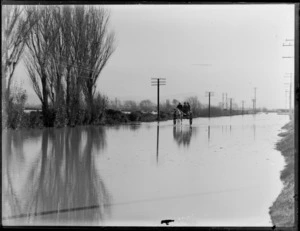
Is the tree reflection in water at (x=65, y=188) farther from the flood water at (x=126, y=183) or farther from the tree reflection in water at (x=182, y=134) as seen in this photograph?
the tree reflection in water at (x=182, y=134)

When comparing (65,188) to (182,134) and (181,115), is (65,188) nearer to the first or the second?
(181,115)

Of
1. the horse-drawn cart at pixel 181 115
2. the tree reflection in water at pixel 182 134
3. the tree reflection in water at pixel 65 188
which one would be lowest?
the tree reflection in water at pixel 65 188

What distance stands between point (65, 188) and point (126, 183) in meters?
1.07

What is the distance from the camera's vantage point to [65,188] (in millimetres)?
5871

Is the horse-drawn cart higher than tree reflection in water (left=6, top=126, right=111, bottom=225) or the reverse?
higher

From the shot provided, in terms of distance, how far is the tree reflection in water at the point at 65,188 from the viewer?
450 centimetres

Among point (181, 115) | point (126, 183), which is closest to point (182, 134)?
point (181, 115)

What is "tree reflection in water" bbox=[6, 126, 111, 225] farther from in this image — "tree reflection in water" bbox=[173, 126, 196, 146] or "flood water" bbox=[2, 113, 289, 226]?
"tree reflection in water" bbox=[173, 126, 196, 146]

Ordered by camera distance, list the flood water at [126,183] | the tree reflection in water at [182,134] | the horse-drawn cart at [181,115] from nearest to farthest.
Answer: the flood water at [126,183]
the horse-drawn cart at [181,115]
the tree reflection in water at [182,134]

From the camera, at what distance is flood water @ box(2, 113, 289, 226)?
4.44m

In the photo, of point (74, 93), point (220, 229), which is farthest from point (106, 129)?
point (220, 229)

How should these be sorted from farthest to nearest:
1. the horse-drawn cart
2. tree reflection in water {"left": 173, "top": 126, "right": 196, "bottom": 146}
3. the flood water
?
tree reflection in water {"left": 173, "top": 126, "right": 196, "bottom": 146} < the horse-drawn cart < the flood water

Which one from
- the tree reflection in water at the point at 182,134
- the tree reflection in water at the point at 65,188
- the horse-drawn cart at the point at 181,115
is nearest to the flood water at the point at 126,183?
the tree reflection in water at the point at 65,188

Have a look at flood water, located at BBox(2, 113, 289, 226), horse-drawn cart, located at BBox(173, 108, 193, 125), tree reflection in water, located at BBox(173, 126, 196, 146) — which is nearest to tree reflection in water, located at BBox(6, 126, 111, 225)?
flood water, located at BBox(2, 113, 289, 226)
